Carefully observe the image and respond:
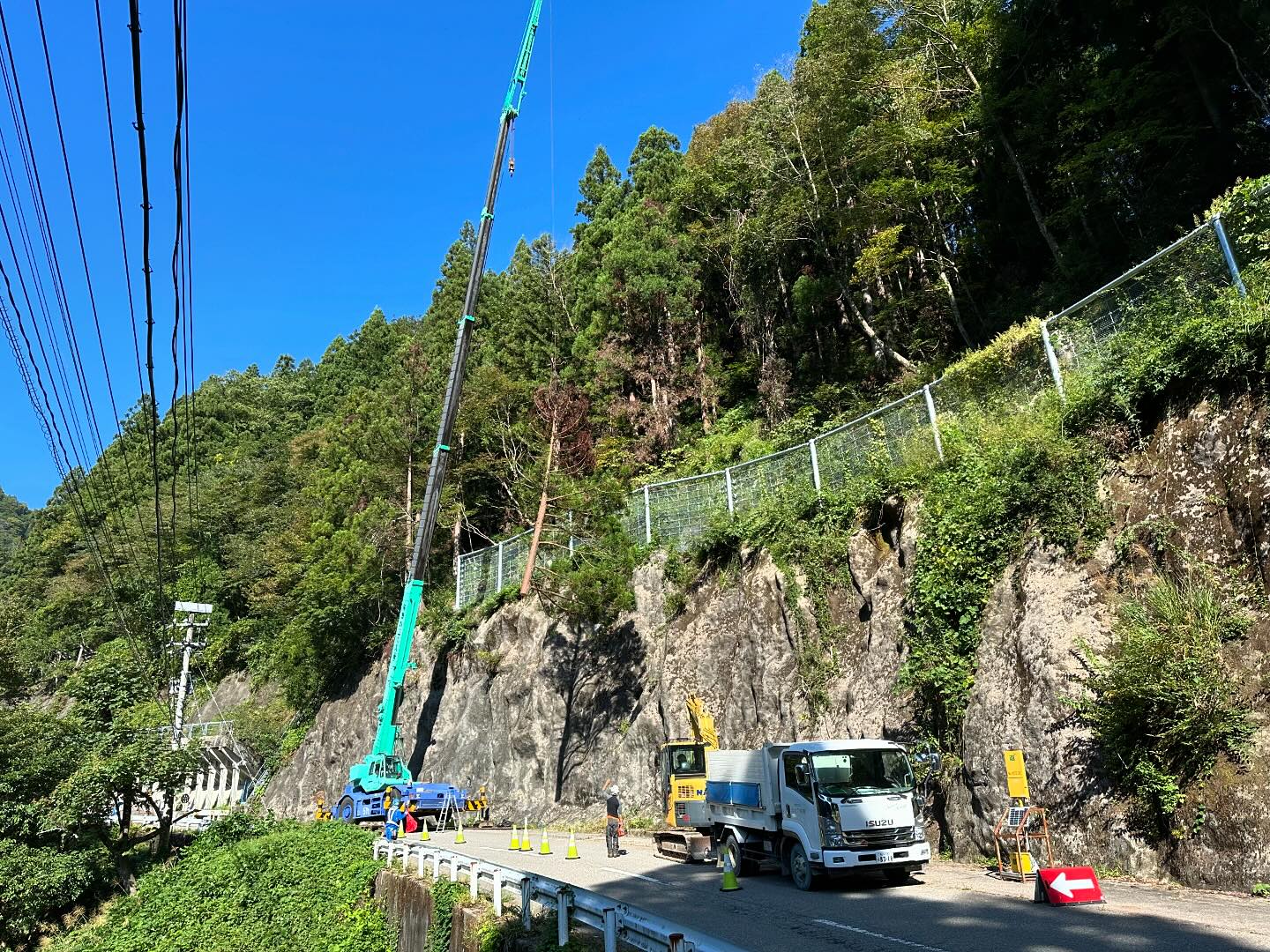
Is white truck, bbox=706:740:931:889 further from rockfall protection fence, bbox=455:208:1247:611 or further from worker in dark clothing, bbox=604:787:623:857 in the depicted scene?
rockfall protection fence, bbox=455:208:1247:611

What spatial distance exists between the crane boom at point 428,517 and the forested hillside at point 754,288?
4123mm

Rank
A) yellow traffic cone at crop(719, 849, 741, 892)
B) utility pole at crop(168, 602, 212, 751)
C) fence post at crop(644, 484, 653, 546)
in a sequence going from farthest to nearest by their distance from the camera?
1. utility pole at crop(168, 602, 212, 751)
2. fence post at crop(644, 484, 653, 546)
3. yellow traffic cone at crop(719, 849, 741, 892)

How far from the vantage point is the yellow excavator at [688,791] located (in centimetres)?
1469

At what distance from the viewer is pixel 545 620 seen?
26547 millimetres

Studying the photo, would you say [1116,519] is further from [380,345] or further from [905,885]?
[380,345]

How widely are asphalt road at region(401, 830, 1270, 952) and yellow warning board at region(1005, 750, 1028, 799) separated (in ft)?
4.03

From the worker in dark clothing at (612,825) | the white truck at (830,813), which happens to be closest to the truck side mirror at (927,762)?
the white truck at (830,813)

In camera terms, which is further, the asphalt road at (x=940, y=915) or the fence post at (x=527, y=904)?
the fence post at (x=527, y=904)

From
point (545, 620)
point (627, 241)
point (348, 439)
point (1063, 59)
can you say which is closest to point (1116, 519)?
point (545, 620)

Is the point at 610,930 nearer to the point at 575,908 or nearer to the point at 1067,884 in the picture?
the point at 575,908

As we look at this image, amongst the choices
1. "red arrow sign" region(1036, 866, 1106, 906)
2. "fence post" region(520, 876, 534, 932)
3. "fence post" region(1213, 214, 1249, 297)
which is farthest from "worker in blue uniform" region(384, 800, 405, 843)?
"fence post" region(1213, 214, 1249, 297)

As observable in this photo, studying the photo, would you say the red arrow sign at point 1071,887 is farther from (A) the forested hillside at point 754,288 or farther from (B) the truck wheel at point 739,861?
(A) the forested hillside at point 754,288

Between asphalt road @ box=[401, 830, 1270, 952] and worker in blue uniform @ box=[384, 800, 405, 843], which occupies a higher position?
worker in blue uniform @ box=[384, 800, 405, 843]

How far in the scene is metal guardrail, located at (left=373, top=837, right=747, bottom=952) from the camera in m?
5.94
